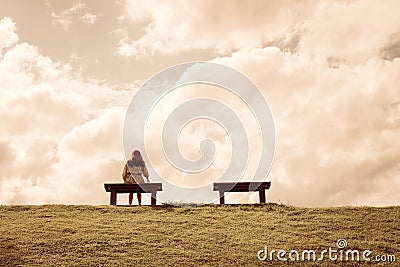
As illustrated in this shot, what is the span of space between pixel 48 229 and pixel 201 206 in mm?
6507

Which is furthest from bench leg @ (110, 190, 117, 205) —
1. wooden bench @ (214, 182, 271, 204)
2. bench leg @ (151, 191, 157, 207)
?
wooden bench @ (214, 182, 271, 204)

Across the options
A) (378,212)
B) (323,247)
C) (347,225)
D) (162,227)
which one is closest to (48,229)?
(162,227)

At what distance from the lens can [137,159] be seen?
22.7m

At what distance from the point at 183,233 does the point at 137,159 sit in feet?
20.8

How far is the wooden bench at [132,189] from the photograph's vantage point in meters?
21.5

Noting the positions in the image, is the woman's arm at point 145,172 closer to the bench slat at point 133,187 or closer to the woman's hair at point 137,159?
the woman's hair at point 137,159

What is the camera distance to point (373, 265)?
14.6m

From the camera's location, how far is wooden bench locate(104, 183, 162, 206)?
2153 cm

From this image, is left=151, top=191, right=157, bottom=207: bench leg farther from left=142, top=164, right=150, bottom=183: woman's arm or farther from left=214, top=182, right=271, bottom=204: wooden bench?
left=214, top=182, right=271, bottom=204: wooden bench

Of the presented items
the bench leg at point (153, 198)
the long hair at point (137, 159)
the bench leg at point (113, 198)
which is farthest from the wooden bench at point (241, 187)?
the bench leg at point (113, 198)

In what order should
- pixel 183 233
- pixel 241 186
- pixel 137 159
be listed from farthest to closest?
1. pixel 137 159
2. pixel 241 186
3. pixel 183 233

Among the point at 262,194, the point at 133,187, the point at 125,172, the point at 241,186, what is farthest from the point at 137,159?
the point at 262,194

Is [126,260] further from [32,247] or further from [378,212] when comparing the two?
[378,212]

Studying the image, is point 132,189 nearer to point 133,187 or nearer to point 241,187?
point 133,187
